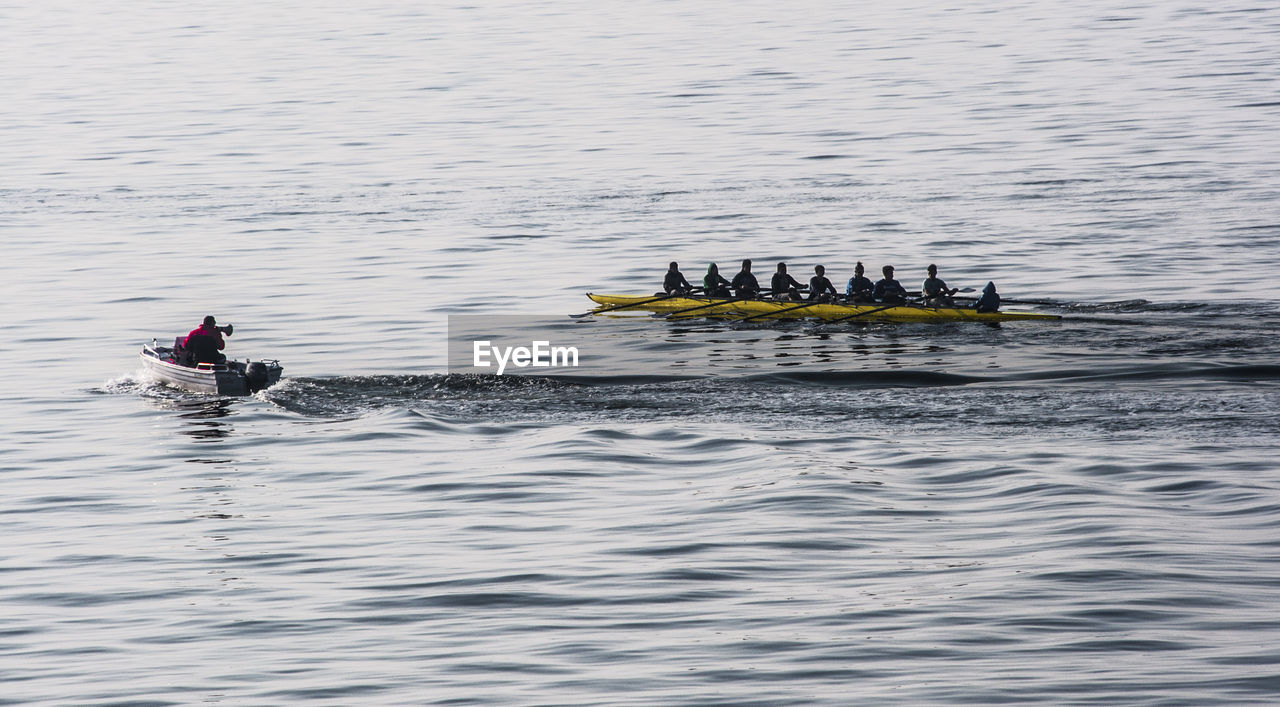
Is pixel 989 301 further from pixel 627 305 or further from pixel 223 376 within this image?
pixel 223 376

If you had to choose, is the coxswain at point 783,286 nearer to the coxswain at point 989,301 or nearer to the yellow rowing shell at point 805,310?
the yellow rowing shell at point 805,310

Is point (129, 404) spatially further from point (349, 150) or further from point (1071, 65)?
point (1071, 65)

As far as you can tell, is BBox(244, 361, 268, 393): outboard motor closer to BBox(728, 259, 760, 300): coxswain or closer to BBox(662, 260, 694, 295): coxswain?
BBox(662, 260, 694, 295): coxswain

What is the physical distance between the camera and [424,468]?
2459 cm

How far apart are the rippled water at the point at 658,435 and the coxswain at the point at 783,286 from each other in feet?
6.35

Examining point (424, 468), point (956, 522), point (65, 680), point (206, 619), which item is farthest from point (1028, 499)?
point (65, 680)

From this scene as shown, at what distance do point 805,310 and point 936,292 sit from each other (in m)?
3.06

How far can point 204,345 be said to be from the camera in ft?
103

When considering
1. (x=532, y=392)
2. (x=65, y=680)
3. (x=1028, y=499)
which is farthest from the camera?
(x=532, y=392)

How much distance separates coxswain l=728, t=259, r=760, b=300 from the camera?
125 feet

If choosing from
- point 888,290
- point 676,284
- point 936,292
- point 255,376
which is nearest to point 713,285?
point 676,284

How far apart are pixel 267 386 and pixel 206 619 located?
1392 cm

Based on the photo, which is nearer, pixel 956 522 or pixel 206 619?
pixel 206 619

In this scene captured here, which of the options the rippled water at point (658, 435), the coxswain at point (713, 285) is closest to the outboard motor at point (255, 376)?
the rippled water at point (658, 435)
